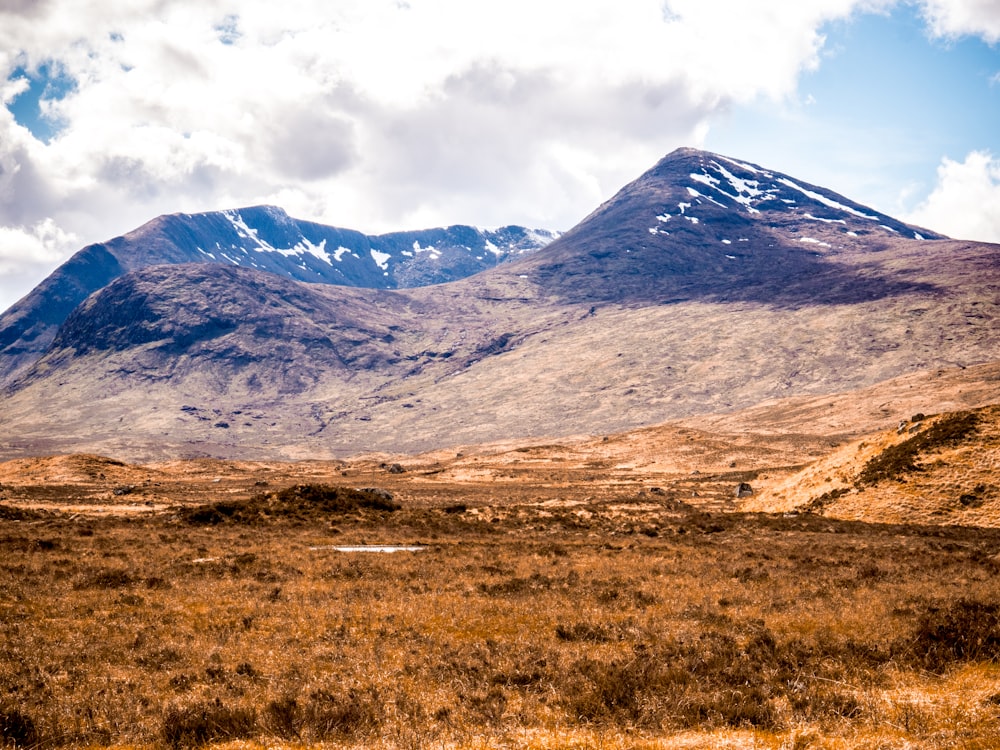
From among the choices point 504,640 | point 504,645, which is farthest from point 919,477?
point 504,645

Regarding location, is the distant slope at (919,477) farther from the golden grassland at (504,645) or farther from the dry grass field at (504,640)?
the golden grassland at (504,645)

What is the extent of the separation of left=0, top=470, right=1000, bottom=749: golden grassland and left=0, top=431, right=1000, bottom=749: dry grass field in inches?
2.6

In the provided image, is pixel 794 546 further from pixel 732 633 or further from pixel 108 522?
pixel 108 522

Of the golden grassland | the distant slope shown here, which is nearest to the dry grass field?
the golden grassland

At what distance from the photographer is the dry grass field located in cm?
1117

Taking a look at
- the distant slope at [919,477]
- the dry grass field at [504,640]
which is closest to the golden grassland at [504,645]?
the dry grass field at [504,640]

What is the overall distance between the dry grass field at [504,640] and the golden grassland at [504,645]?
2.6 inches

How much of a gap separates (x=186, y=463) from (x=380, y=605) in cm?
12047

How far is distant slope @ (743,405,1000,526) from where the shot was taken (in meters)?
35.5

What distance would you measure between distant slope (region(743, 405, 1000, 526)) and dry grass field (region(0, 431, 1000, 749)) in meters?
2.68

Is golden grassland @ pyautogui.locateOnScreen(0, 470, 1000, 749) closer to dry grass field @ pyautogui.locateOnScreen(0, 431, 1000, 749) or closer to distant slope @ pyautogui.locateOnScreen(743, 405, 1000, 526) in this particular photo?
dry grass field @ pyautogui.locateOnScreen(0, 431, 1000, 749)

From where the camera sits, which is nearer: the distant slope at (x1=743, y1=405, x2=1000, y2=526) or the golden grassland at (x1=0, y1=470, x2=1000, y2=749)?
the golden grassland at (x1=0, y1=470, x2=1000, y2=749)

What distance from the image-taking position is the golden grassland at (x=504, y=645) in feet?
36.6

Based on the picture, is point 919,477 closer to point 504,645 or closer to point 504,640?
point 504,640
